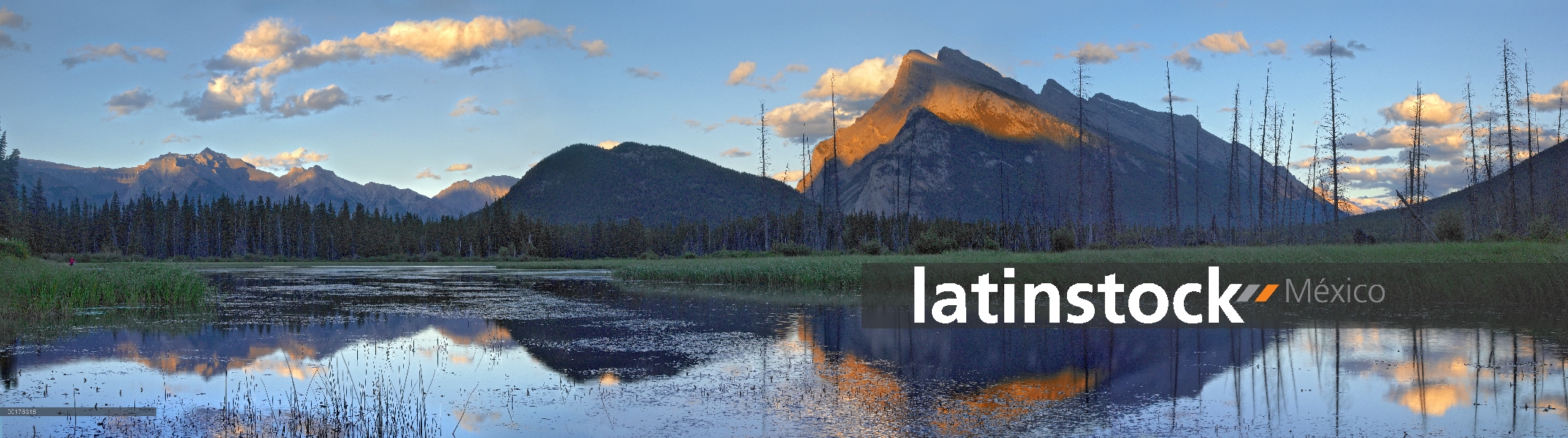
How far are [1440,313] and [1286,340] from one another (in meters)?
8.82

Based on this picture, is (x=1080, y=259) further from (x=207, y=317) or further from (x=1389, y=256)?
(x=207, y=317)

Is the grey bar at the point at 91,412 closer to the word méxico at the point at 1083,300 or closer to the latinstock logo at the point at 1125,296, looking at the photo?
the latinstock logo at the point at 1125,296

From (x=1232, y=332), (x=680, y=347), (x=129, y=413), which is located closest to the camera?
(x=129, y=413)

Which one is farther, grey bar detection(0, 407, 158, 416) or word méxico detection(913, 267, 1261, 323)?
word méxico detection(913, 267, 1261, 323)

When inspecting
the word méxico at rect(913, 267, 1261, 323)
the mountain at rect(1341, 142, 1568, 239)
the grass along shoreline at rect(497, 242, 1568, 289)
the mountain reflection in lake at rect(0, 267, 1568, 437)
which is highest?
the mountain at rect(1341, 142, 1568, 239)

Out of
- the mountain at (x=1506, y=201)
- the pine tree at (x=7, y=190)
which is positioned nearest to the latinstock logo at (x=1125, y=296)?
the mountain at (x=1506, y=201)

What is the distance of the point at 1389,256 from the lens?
30.1m

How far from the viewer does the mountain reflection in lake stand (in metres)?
10.7

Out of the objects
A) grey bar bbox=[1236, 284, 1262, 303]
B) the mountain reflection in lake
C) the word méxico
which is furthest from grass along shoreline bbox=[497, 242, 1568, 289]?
the mountain reflection in lake

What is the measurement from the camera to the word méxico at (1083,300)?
81.7 ft

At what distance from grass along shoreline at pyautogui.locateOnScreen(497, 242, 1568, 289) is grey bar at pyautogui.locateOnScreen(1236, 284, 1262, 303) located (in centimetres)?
150

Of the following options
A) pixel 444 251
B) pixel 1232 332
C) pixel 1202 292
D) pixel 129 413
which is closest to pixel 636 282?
pixel 1202 292

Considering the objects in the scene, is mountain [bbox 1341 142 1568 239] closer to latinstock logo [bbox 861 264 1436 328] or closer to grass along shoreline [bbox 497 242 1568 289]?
grass along shoreline [bbox 497 242 1568 289]

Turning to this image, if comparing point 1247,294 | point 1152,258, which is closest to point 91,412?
point 1247,294
